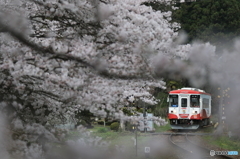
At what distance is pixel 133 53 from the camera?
5887mm

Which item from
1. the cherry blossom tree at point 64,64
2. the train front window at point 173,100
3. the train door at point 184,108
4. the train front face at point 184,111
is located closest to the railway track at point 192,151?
the train front face at point 184,111

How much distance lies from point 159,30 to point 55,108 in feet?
7.54

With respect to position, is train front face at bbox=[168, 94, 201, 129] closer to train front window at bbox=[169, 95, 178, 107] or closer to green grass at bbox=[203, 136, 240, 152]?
train front window at bbox=[169, 95, 178, 107]

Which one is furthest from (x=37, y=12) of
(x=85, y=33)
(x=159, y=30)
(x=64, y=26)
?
(x=159, y=30)

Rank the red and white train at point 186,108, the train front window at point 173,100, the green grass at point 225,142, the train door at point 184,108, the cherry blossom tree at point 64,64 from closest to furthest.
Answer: the cherry blossom tree at point 64,64 < the green grass at point 225,142 < the red and white train at point 186,108 < the train door at point 184,108 < the train front window at point 173,100

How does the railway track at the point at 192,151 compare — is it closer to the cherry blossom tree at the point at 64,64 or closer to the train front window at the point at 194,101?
the train front window at the point at 194,101

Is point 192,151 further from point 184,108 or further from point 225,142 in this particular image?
point 184,108

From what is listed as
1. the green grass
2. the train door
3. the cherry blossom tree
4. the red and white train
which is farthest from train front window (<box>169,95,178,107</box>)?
the cherry blossom tree

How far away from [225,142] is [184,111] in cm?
649

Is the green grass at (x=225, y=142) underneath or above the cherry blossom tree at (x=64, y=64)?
underneath

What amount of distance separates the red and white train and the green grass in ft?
13.1

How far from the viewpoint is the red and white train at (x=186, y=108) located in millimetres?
20578

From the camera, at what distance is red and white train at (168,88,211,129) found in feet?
67.5

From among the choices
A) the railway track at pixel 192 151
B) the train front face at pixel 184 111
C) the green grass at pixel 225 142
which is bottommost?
the railway track at pixel 192 151
